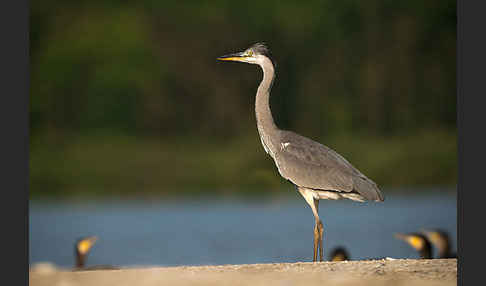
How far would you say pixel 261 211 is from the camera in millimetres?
12312

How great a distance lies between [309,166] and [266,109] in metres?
0.83

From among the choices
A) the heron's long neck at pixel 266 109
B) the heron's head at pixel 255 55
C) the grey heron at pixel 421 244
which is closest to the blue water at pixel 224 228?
the grey heron at pixel 421 244

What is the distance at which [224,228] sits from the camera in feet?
40.8

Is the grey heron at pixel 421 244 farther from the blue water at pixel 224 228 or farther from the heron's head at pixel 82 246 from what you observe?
the heron's head at pixel 82 246

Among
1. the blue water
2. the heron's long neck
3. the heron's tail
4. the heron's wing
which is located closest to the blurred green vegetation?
the blue water

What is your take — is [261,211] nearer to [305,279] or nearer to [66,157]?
[66,157]

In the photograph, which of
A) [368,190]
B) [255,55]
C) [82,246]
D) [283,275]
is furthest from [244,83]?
[283,275]

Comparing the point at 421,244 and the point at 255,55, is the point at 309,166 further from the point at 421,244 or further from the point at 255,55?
the point at 421,244

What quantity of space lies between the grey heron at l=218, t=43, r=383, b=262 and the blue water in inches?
91.3

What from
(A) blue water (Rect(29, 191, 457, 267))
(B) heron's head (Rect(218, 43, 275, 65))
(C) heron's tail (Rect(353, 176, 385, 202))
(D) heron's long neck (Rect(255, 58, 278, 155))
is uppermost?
(B) heron's head (Rect(218, 43, 275, 65))

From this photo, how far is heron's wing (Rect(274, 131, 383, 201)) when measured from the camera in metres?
6.49

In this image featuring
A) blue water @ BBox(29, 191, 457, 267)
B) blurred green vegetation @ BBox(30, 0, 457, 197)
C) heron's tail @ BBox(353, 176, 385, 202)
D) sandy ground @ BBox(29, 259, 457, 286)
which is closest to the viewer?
sandy ground @ BBox(29, 259, 457, 286)

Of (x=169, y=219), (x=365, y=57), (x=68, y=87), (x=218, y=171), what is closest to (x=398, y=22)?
(x=365, y=57)

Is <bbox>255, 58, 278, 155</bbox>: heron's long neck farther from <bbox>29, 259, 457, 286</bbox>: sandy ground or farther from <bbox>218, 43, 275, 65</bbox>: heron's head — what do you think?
<bbox>29, 259, 457, 286</bbox>: sandy ground
